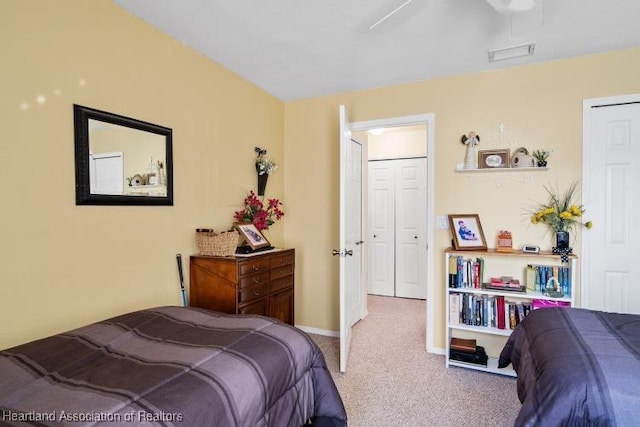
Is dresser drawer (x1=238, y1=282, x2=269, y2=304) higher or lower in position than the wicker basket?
lower

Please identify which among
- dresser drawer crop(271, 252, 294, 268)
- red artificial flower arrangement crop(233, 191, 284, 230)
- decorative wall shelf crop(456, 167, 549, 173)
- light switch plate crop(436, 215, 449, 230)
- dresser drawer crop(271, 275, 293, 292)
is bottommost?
dresser drawer crop(271, 275, 293, 292)

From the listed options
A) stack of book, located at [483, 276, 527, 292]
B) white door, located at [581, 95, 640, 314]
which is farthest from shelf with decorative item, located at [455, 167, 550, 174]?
stack of book, located at [483, 276, 527, 292]

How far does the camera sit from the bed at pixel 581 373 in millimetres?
1107

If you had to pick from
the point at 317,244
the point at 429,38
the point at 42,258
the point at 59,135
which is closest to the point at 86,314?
the point at 42,258

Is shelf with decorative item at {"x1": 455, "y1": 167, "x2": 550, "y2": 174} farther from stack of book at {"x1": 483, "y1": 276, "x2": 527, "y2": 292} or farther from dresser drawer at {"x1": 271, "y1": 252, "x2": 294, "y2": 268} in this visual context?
dresser drawer at {"x1": 271, "y1": 252, "x2": 294, "y2": 268}

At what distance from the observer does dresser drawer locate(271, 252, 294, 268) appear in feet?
9.37

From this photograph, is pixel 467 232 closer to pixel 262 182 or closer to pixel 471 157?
pixel 471 157

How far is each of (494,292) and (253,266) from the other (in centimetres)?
196

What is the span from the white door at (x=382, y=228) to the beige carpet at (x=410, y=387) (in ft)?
5.47

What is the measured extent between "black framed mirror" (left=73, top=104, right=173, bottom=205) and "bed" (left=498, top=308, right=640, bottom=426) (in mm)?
2288

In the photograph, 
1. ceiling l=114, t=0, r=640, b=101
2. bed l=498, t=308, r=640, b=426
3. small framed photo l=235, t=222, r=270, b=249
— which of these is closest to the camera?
bed l=498, t=308, r=640, b=426

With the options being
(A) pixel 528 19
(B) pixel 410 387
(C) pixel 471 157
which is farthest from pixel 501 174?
(B) pixel 410 387

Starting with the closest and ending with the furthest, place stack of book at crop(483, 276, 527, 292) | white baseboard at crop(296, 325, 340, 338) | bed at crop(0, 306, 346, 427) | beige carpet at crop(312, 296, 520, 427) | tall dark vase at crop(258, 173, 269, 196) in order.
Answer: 1. bed at crop(0, 306, 346, 427)
2. beige carpet at crop(312, 296, 520, 427)
3. stack of book at crop(483, 276, 527, 292)
4. tall dark vase at crop(258, 173, 269, 196)
5. white baseboard at crop(296, 325, 340, 338)

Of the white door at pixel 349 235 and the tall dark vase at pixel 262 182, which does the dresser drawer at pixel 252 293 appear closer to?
the white door at pixel 349 235
